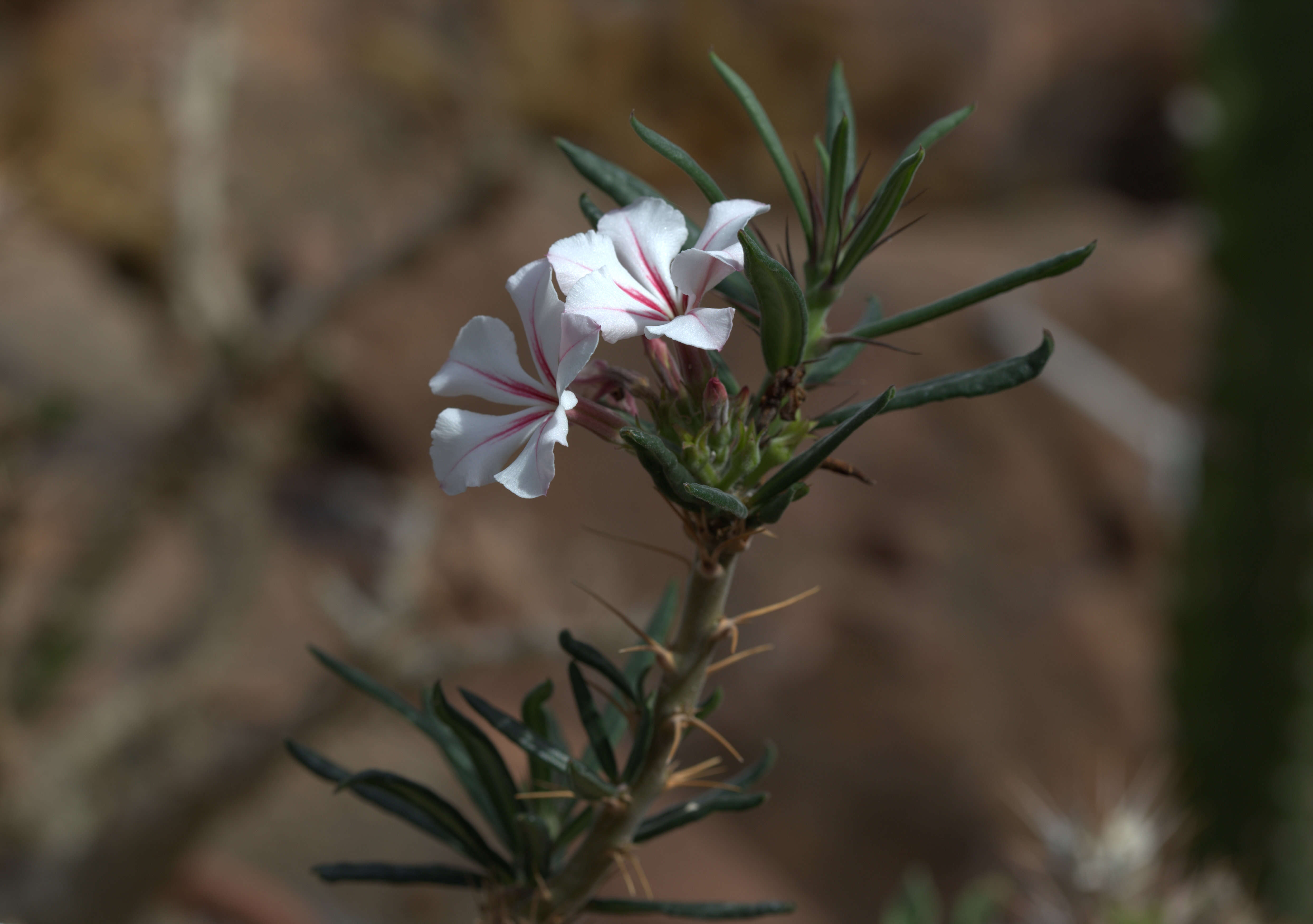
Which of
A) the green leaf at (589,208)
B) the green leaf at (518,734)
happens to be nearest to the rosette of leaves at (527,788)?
the green leaf at (518,734)

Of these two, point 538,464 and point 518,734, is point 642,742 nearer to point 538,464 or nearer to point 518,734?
point 518,734

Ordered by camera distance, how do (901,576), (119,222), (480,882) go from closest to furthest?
(480,882) < (901,576) < (119,222)

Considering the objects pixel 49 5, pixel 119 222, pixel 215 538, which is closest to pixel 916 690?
pixel 215 538

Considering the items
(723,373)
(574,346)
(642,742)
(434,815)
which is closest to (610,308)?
(574,346)

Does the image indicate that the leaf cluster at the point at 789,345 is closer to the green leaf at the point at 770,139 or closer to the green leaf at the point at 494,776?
the green leaf at the point at 770,139

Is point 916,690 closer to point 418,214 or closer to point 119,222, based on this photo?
point 418,214
